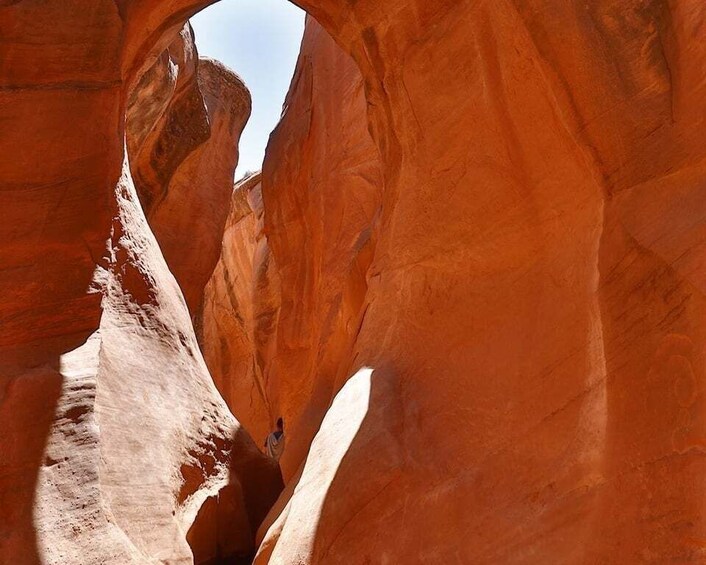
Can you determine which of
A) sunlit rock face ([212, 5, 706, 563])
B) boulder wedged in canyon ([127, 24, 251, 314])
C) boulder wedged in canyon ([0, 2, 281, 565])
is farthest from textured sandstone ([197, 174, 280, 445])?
sunlit rock face ([212, 5, 706, 563])

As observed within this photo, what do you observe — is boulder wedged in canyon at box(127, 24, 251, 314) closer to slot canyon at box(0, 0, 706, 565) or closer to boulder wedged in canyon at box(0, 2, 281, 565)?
slot canyon at box(0, 0, 706, 565)

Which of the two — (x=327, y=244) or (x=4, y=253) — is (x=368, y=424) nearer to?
(x=4, y=253)

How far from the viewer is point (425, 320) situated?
4324 millimetres

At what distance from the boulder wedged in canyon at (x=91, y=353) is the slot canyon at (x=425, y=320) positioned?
16 millimetres

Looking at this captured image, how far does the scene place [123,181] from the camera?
5.45 meters

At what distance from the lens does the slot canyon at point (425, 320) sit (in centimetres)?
306

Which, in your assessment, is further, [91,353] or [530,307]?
[91,353]

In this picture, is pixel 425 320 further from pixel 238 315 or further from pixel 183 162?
pixel 238 315

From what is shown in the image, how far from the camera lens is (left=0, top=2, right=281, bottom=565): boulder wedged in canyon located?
12.7ft

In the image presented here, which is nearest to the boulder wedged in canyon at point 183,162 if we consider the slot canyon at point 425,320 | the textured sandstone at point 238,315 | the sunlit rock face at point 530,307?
the slot canyon at point 425,320

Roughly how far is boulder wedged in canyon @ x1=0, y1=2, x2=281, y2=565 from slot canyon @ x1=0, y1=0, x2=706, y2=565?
2 centimetres

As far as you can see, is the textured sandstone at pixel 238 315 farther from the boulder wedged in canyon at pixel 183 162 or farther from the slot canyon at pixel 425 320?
the slot canyon at pixel 425 320

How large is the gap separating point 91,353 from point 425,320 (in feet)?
6.13

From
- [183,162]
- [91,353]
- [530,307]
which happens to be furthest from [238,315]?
[530,307]
